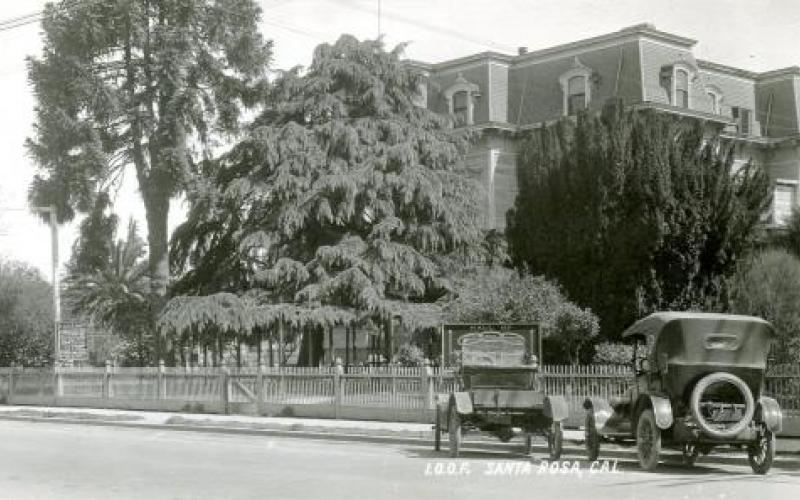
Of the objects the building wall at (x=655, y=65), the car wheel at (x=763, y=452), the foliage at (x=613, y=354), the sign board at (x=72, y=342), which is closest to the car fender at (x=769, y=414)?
the car wheel at (x=763, y=452)

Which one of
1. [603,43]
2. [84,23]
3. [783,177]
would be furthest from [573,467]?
[783,177]

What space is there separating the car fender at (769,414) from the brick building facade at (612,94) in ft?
86.9

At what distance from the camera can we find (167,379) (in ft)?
103

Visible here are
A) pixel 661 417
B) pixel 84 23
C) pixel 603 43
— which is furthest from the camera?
pixel 603 43

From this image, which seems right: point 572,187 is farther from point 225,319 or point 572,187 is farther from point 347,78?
point 225,319

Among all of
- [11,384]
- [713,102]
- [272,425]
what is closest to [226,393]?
[272,425]

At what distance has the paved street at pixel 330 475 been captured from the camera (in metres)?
12.2

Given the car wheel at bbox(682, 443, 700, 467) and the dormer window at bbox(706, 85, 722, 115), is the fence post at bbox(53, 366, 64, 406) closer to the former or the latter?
the car wheel at bbox(682, 443, 700, 467)

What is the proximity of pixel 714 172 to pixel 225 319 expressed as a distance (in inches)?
582

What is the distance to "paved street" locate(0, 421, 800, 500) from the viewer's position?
12.2 m

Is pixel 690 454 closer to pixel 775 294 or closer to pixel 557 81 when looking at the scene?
pixel 775 294

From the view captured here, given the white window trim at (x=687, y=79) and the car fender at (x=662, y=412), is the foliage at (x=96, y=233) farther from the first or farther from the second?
the car fender at (x=662, y=412)

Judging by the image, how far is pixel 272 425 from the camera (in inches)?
955

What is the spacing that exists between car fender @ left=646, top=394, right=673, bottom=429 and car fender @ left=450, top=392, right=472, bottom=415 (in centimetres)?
288
